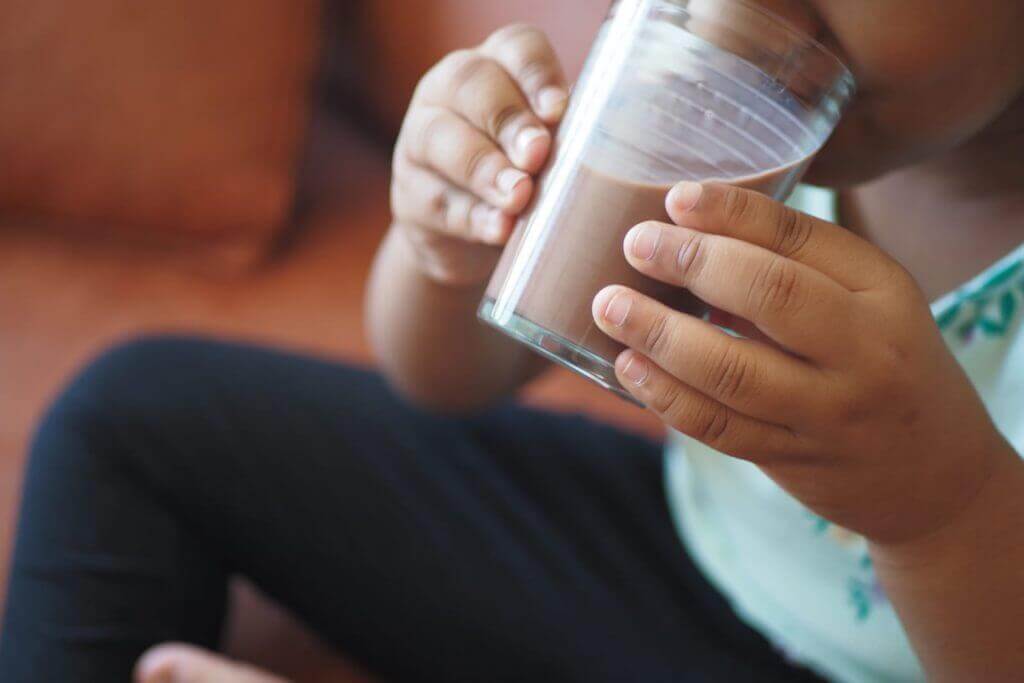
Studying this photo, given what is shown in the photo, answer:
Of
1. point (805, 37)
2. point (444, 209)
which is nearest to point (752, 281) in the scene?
point (805, 37)

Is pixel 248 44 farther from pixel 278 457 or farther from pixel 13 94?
pixel 278 457

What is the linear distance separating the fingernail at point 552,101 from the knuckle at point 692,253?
138 millimetres

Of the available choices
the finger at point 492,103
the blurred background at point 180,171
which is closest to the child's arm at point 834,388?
the finger at point 492,103

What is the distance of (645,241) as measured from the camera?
46cm

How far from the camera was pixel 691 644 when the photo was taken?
0.78 metres

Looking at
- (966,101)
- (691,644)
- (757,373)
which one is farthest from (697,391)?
(691,644)

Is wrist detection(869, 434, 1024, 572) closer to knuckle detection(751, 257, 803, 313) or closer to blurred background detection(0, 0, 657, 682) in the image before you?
knuckle detection(751, 257, 803, 313)

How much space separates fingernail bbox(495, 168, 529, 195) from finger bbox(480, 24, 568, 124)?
0.04m

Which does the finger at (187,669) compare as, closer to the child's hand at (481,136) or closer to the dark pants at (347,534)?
the dark pants at (347,534)

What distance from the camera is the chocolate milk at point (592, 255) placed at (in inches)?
18.9

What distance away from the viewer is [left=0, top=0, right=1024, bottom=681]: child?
48 centimetres

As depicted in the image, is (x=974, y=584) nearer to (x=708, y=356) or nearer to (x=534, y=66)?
(x=708, y=356)

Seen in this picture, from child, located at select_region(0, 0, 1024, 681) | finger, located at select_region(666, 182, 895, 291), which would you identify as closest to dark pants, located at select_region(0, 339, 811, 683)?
child, located at select_region(0, 0, 1024, 681)

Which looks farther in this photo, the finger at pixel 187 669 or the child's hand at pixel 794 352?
the finger at pixel 187 669
